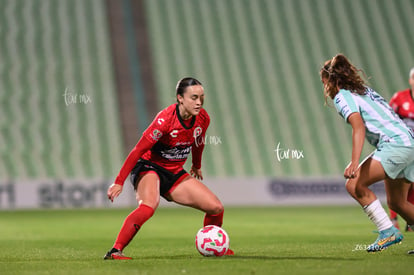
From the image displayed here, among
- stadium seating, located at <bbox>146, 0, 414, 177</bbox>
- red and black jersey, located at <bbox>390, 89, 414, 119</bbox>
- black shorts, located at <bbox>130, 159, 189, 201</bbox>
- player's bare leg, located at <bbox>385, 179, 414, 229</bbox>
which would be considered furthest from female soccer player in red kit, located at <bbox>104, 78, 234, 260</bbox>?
stadium seating, located at <bbox>146, 0, 414, 177</bbox>

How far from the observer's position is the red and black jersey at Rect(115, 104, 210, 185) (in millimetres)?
6430

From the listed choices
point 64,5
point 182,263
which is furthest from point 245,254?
point 64,5

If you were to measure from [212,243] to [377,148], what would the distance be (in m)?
1.76

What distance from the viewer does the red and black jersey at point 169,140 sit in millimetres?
6430

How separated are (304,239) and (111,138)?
12719 millimetres

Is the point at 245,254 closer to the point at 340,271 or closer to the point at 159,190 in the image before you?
the point at 159,190

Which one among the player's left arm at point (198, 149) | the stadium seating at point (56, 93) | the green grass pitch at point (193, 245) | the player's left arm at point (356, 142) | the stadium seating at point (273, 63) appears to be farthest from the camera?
the stadium seating at point (273, 63)

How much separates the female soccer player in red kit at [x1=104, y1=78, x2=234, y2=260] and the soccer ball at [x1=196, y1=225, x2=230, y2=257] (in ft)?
1.02

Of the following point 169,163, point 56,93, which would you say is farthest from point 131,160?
point 56,93

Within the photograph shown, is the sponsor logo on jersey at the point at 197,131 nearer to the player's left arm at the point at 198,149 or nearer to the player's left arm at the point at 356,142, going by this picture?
the player's left arm at the point at 198,149

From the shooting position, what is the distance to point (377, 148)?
643 cm

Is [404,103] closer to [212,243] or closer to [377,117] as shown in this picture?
[377,117]

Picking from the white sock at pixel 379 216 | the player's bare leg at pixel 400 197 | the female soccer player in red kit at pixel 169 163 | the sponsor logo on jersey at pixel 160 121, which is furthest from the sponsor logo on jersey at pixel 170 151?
the player's bare leg at pixel 400 197

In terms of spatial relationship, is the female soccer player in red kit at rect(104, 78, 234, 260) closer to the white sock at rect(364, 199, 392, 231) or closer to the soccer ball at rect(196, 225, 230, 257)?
the soccer ball at rect(196, 225, 230, 257)
